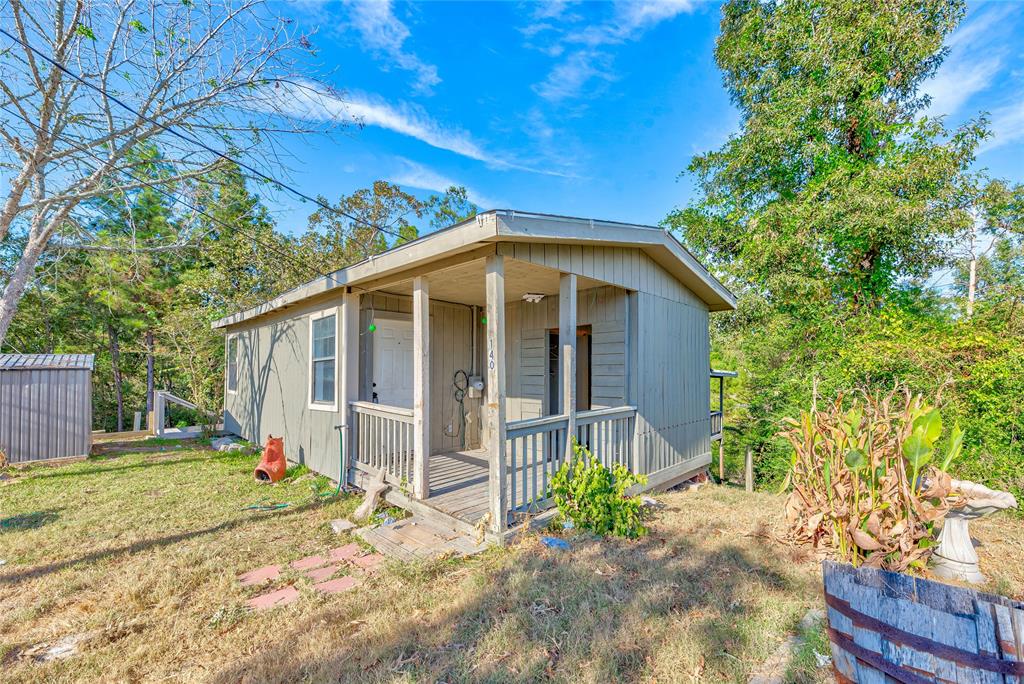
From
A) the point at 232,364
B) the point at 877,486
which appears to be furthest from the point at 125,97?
the point at 877,486

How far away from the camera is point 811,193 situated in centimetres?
977

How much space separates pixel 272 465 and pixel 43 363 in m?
4.80

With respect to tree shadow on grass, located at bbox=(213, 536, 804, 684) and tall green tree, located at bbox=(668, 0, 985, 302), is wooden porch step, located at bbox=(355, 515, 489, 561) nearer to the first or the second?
Answer: tree shadow on grass, located at bbox=(213, 536, 804, 684)

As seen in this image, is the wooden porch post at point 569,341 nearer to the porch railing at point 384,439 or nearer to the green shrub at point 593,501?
the green shrub at point 593,501

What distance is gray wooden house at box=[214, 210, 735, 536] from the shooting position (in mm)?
3875

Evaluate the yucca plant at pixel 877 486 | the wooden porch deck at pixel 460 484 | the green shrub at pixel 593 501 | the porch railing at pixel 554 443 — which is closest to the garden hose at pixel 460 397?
the wooden porch deck at pixel 460 484

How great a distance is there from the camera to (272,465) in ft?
19.7

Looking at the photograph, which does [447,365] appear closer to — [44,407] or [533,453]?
[533,453]

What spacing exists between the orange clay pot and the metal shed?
3960mm

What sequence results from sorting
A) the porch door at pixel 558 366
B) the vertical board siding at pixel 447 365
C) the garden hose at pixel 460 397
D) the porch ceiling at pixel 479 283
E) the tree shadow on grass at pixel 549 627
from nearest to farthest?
the tree shadow on grass at pixel 549 627
the porch ceiling at pixel 479 283
the porch door at pixel 558 366
the vertical board siding at pixel 447 365
the garden hose at pixel 460 397

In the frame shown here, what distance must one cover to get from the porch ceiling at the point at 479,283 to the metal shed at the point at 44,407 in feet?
20.1

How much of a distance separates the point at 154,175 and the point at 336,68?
3.47 metres

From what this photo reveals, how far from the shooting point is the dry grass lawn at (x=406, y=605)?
2207mm

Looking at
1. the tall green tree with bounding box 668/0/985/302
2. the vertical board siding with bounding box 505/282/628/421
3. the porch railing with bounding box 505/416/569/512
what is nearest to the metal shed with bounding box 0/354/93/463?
the vertical board siding with bounding box 505/282/628/421
